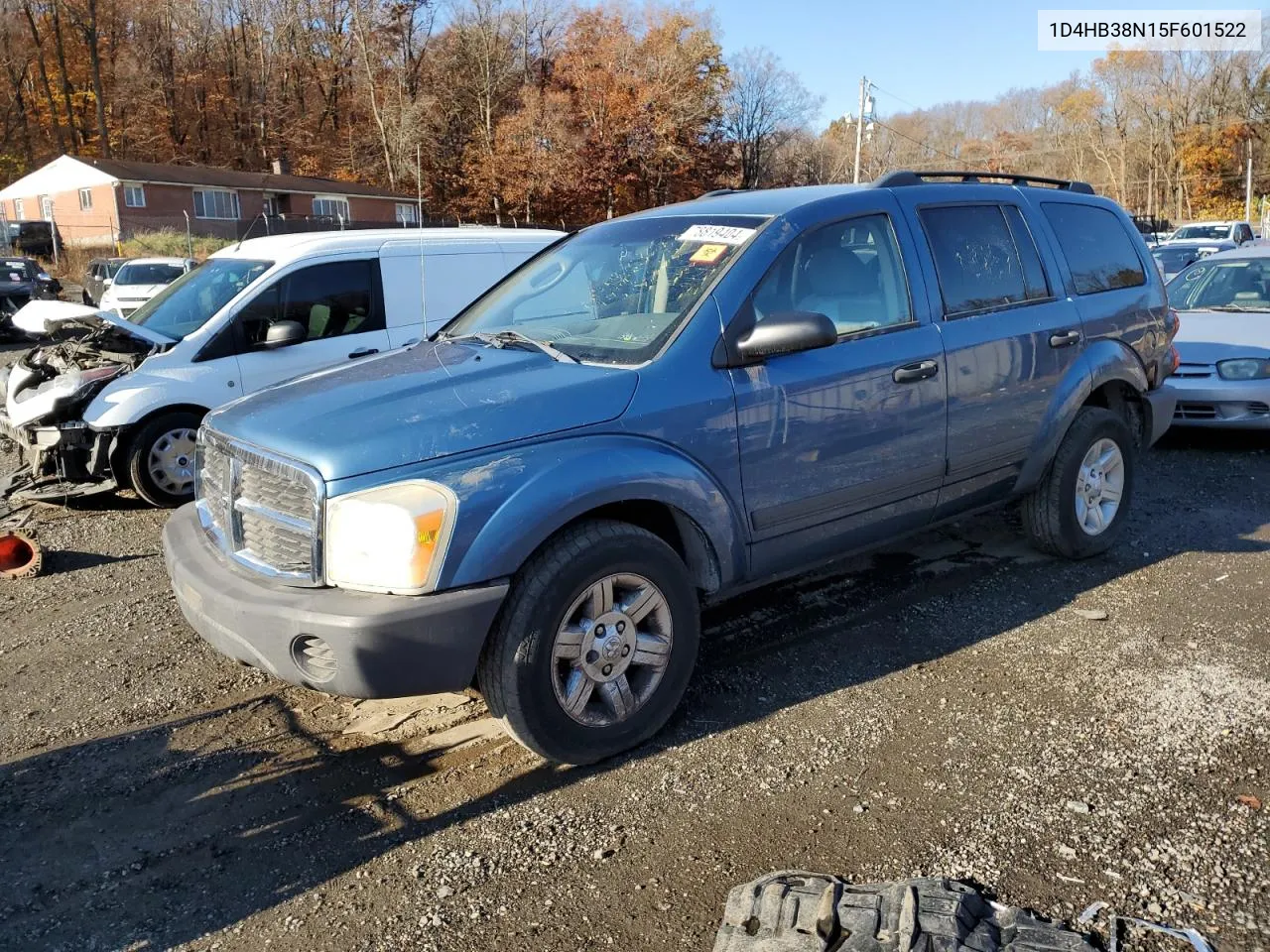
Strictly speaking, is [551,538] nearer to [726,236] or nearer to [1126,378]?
[726,236]

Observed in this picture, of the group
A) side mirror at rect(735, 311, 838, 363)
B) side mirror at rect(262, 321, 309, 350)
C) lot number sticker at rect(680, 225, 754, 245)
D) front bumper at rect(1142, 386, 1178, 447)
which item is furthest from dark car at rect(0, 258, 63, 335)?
front bumper at rect(1142, 386, 1178, 447)

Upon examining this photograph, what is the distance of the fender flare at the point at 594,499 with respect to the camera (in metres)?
3.17

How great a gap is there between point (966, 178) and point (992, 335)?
3.51 feet

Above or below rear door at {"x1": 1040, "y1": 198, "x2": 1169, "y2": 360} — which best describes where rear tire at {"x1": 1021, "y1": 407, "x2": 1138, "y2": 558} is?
below

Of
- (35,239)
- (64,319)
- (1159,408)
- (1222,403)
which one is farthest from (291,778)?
(35,239)

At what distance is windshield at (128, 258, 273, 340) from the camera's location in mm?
7570

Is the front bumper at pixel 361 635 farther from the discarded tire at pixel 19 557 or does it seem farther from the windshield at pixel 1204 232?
the windshield at pixel 1204 232

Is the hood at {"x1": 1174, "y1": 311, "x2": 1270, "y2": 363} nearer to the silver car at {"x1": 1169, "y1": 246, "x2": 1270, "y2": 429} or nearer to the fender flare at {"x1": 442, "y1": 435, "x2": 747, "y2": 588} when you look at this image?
the silver car at {"x1": 1169, "y1": 246, "x2": 1270, "y2": 429}

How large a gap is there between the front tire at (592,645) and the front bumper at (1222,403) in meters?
6.22

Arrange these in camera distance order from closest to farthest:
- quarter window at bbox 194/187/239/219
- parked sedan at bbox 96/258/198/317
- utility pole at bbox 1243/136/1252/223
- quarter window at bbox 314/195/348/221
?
parked sedan at bbox 96/258/198/317
quarter window at bbox 194/187/239/219
quarter window at bbox 314/195/348/221
utility pole at bbox 1243/136/1252/223

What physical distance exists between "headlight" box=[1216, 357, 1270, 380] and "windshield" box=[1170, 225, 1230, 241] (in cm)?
2380

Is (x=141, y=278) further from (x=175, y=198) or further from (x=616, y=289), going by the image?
(x=175, y=198)

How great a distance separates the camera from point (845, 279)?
433 cm

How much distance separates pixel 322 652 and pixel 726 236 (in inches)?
90.0
